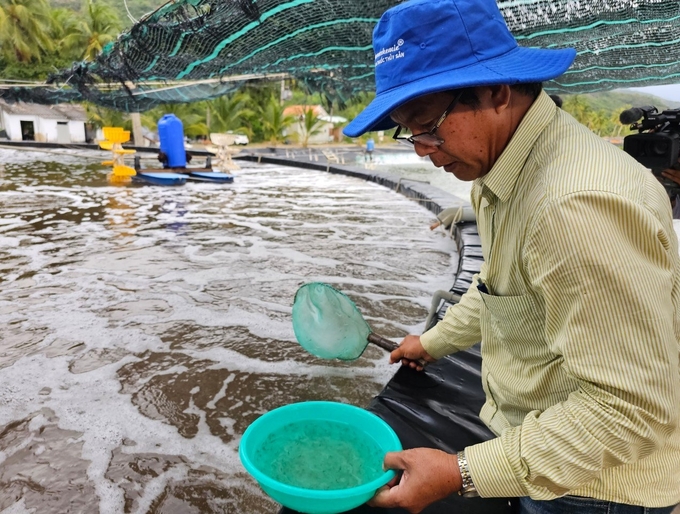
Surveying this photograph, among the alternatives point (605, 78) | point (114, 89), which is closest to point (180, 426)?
point (605, 78)

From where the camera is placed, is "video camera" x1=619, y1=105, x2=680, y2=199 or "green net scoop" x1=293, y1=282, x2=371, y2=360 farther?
"video camera" x1=619, y1=105, x2=680, y2=199

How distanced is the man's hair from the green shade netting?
124 inches

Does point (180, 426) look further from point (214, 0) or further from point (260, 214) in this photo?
point (260, 214)

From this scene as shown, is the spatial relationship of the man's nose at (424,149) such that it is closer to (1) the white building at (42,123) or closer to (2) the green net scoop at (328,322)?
(2) the green net scoop at (328,322)

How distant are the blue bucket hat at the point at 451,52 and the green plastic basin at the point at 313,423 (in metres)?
0.91

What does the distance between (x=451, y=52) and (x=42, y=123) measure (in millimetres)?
37982

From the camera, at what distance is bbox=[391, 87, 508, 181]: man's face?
1.02m

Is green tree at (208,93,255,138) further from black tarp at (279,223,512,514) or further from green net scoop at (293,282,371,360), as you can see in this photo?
black tarp at (279,223,512,514)

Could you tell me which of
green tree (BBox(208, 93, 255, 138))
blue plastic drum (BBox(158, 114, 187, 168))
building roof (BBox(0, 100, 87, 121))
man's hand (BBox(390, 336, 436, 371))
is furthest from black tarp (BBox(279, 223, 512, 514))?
building roof (BBox(0, 100, 87, 121))

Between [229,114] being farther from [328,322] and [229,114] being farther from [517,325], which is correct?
[517,325]

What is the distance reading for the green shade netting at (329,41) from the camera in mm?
3857

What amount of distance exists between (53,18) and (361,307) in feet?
139

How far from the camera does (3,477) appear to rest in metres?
1.92

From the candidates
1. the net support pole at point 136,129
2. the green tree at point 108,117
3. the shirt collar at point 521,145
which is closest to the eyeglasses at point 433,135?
the shirt collar at point 521,145
